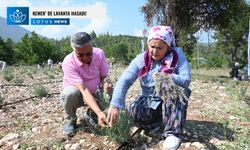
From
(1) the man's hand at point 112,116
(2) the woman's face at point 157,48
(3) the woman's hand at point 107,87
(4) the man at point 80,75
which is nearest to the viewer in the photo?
(1) the man's hand at point 112,116

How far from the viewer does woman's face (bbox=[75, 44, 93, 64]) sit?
3.69 meters

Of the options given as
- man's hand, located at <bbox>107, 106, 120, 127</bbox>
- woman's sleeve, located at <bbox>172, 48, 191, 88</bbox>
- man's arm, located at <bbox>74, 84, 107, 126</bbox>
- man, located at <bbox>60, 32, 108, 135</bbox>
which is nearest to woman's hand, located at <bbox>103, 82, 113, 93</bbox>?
man, located at <bbox>60, 32, 108, 135</bbox>

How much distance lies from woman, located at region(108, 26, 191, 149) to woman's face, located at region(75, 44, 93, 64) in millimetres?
484

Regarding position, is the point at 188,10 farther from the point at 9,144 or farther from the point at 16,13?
the point at 9,144

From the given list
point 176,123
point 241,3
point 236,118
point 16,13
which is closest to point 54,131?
point 176,123

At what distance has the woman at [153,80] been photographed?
10.8ft

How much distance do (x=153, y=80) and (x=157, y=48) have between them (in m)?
0.29

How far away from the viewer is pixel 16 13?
841 inches

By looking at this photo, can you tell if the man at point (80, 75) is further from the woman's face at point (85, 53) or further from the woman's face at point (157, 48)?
the woman's face at point (157, 48)

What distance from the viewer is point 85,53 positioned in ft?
12.3

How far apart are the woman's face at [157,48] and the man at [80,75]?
0.64 metres

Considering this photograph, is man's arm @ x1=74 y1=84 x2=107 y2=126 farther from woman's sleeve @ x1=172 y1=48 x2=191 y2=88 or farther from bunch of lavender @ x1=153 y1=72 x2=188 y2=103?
woman's sleeve @ x1=172 y1=48 x2=191 y2=88

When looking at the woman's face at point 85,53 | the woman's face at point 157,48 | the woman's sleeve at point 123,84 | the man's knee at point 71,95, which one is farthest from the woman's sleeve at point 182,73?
the man's knee at point 71,95

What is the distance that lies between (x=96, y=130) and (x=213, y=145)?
118cm
